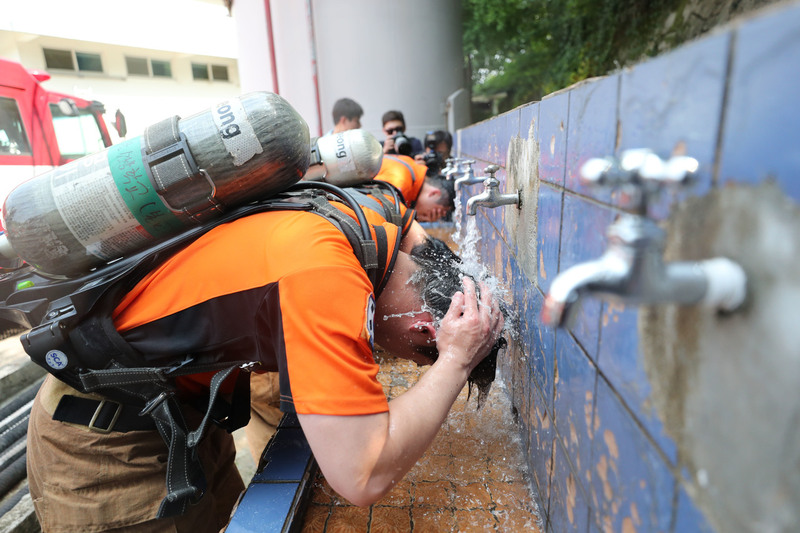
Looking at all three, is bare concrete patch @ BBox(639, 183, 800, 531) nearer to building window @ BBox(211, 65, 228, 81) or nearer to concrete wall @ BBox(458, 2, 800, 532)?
concrete wall @ BBox(458, 2, 800, 532)

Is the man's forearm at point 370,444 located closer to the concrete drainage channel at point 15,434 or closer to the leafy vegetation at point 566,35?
the concrete drainage channel at point 15,434

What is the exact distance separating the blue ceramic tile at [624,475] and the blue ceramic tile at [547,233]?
43 centimetres

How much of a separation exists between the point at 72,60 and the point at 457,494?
20.2m

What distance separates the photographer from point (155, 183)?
1342 millimetres

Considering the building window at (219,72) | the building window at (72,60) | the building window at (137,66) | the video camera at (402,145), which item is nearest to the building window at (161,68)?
the building window at (137,66)

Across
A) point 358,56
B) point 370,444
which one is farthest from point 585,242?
point 358,56

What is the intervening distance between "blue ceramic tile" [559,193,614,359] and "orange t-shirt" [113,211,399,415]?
20.3 inches

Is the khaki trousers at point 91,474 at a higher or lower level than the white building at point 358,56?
lower

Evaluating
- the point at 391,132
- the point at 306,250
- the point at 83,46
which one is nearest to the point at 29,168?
the point at 391,132

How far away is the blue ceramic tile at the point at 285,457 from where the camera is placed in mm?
1660

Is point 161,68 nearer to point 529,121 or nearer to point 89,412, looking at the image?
point 89,412

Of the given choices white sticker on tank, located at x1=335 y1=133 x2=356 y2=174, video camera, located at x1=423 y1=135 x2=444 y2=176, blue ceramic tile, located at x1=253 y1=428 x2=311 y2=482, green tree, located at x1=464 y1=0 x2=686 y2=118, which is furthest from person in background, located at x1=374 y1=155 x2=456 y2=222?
green tree, located at x1=464 y1=0 x2=686 y2=118

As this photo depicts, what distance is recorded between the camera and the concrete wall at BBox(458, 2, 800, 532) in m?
0.45

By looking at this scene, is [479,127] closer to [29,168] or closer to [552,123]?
[552,123]
